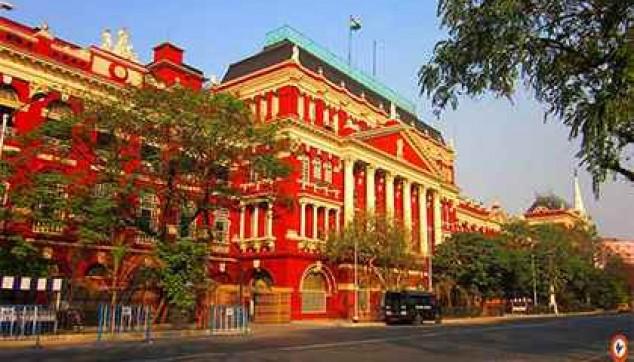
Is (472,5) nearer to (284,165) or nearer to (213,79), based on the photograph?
(284,165)

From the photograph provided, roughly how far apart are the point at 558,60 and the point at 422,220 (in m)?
57.8

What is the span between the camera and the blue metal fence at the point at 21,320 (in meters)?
26.7

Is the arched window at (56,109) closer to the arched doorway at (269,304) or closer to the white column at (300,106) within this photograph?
the arched doorway at (269,304)

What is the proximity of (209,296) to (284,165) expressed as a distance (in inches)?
407

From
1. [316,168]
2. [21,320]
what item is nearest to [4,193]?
[21,320]

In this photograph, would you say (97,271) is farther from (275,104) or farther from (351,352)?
(351,352)

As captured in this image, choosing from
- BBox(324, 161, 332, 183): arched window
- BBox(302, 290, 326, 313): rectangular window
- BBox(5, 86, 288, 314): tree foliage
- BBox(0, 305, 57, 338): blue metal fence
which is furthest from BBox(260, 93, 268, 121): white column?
BBox(0, 305, 57, 338): blue metal fence

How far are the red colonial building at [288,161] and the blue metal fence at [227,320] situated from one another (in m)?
7.05

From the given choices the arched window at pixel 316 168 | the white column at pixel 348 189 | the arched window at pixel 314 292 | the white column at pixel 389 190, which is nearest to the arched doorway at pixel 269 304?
the arched window at pixel 314 292

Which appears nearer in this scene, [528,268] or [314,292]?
[314,292]

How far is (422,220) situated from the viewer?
230 feet

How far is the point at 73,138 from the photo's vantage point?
112ft

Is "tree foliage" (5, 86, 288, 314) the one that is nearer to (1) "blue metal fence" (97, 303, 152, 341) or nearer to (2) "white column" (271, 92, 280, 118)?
(1) "blue metal fence" (97, 303, 152, 341)

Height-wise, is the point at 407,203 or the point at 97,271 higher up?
the point at 407,203
